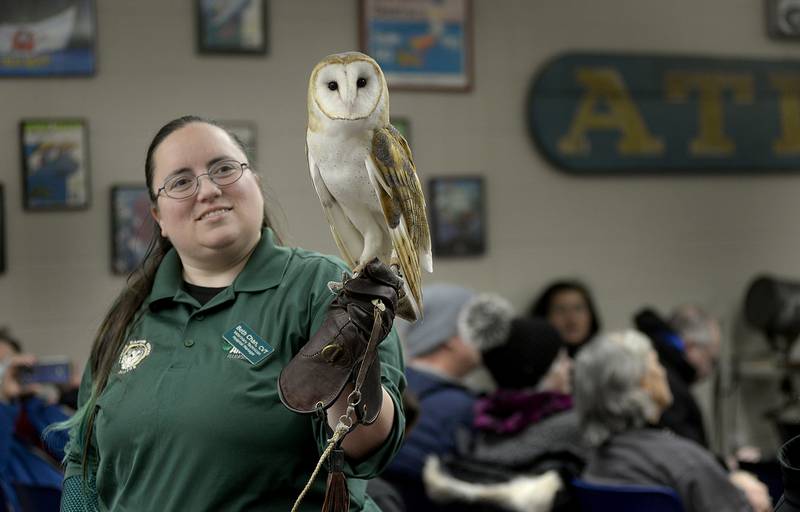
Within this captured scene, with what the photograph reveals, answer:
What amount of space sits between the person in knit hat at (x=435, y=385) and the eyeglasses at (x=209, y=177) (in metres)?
1.31

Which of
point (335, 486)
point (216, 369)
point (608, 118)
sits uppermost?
point (608, 118)

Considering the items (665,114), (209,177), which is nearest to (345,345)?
(209,177)

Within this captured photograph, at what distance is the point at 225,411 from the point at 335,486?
203 mm

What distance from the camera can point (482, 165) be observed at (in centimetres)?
443

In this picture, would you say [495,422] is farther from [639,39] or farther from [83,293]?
[639,39]

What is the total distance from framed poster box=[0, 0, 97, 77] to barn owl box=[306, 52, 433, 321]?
2.94 m

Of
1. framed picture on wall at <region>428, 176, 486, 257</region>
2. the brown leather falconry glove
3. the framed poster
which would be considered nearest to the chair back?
the brown leather falconry glove

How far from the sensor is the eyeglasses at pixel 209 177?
1.37m

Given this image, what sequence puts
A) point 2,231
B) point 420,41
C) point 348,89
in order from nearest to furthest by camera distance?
point 348,89
point 2,231
point 420,41

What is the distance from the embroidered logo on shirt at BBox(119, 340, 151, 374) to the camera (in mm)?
1454

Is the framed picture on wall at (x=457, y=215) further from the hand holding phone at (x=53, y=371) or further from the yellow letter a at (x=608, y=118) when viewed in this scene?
the hand holding phone at (x=53, y=371)

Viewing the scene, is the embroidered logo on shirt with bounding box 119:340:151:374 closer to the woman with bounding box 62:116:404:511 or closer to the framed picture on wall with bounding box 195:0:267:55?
the woman with bounding box 62:116:404:511

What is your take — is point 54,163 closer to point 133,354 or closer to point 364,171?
point 133,354

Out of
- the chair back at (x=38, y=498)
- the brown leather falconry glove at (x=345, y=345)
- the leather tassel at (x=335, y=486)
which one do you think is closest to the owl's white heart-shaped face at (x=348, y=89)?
the brown leather falconry glove at (x=345, y=345)
